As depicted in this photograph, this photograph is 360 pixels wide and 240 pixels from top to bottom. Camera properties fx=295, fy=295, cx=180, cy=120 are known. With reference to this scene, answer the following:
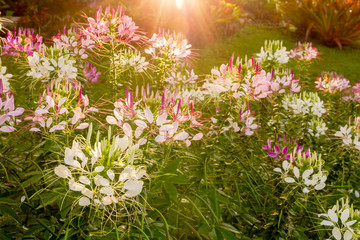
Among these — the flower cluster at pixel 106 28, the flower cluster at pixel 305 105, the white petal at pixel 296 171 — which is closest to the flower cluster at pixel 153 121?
the white petal at pixel 296 171

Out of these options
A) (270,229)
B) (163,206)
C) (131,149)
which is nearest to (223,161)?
(270,229)

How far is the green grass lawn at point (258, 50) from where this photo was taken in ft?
20.7

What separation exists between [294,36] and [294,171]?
900cm

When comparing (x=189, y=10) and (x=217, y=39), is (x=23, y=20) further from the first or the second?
(x=217, y=39)

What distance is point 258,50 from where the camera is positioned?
7164 millimetres

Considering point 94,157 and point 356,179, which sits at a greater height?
point 94,157

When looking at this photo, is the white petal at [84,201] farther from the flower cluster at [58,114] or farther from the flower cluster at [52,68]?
the flower cluster at [52,68]

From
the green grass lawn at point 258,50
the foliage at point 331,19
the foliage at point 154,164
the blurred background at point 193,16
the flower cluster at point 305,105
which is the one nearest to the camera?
the foliage at point 154,164

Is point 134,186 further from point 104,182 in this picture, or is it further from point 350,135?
point 350,135

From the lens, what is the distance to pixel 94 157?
860 millimetres

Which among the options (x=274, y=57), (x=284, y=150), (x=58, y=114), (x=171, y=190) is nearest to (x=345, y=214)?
(x=284, y=150)

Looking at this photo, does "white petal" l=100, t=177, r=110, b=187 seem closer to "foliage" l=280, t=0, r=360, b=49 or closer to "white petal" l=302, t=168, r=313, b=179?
"white petal" l=302, t=168, r=313, b=179

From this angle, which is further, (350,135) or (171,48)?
(171,48)

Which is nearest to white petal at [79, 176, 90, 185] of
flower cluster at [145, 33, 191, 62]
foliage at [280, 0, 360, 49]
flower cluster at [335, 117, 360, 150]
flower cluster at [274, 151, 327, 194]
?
flower cluster at [274, 151, 327, 194]
